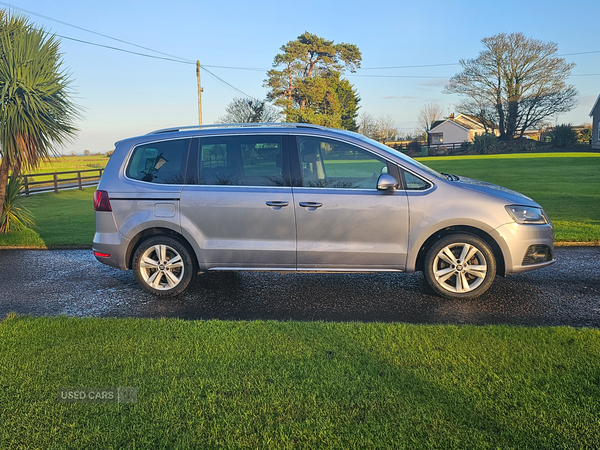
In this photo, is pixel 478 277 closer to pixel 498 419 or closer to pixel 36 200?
pixel 498 419

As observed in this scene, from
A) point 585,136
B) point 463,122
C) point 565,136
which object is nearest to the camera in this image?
point 565,136

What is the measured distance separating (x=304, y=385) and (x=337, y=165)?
279cm

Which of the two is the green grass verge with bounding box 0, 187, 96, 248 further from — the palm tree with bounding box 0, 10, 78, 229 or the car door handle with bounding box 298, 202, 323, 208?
the car door handle with bounding box 298, 202, 323, 208

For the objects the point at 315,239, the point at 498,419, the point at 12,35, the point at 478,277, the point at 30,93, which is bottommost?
the point at 498,419

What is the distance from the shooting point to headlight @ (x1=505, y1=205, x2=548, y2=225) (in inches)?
205

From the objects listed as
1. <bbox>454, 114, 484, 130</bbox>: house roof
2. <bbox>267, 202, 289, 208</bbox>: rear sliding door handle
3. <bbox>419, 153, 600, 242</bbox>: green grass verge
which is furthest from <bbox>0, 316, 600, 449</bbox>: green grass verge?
<bbox>454, 114, 484, 130</bbox>: house roof

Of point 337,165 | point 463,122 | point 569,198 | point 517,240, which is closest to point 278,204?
point 337,165

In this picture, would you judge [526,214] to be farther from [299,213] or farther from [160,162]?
[160,162]

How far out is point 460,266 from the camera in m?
5.28

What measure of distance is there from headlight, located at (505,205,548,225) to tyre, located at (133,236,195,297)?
145 inches

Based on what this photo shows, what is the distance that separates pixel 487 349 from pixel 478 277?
1670 mm

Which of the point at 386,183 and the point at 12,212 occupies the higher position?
the point at 386,183

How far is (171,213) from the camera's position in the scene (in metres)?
5.48

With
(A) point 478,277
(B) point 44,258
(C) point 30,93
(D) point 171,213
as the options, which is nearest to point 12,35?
(C) point 30,93
